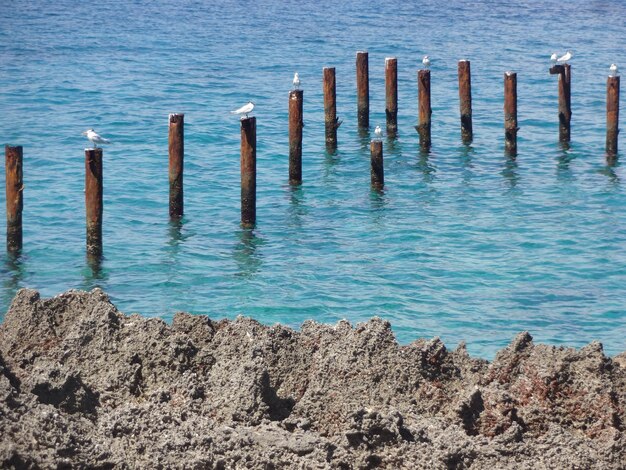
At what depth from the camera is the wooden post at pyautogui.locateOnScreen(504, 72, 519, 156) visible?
72.7ft

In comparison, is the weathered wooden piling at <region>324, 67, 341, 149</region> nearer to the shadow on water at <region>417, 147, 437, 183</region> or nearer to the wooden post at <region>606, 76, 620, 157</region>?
the shadow on water at <region>417, 147, 437, 183</region>

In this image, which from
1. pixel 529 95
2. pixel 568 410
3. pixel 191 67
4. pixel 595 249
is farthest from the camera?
pixel 191 67

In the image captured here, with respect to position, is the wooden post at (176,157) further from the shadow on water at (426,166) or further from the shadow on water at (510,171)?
the shadow on water at (510,171)

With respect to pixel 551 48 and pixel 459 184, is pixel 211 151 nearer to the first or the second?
pixel 459 184

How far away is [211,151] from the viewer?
83.6 ft

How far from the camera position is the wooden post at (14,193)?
16016 mm

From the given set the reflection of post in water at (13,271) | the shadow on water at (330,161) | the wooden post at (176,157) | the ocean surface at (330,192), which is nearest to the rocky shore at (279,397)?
the ocean surface at (330,192)

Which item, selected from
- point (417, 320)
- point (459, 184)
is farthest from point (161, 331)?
point (459, 184)

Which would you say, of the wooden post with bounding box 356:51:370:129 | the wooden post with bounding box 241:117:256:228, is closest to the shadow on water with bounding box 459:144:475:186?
the wooden post with bounding box 356:51:370:129

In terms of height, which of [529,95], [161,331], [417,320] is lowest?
[417,320]

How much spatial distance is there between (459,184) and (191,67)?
15.8 m

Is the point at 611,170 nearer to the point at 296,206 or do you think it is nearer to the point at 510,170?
the point at 510,170

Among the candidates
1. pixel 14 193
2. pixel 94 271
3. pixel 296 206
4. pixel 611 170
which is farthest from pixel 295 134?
pixel 611 170

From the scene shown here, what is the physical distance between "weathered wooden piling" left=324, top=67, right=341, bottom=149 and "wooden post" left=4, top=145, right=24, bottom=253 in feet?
26.5
